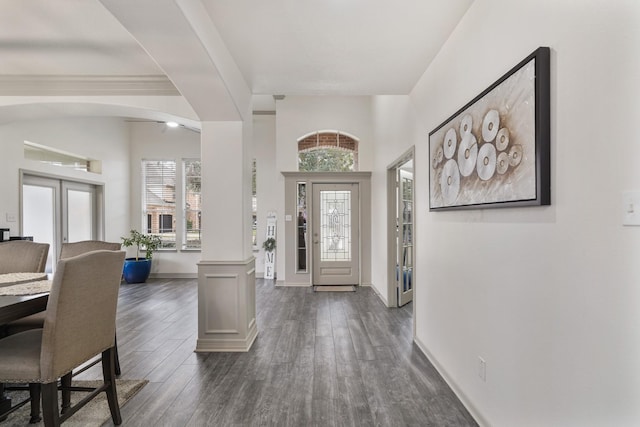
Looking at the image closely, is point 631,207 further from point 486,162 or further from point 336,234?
point 336,234

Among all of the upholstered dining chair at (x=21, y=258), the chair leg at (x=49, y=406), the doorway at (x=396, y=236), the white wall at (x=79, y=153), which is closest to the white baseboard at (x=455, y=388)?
the doorway at (x=396, y=236)

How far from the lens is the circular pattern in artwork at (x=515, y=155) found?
5.08 ft

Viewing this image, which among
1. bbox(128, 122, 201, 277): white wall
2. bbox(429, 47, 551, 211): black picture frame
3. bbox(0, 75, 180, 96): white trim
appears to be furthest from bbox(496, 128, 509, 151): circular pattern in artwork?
bbox(128, 122, 201, 277): white wall

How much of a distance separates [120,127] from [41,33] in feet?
13.6

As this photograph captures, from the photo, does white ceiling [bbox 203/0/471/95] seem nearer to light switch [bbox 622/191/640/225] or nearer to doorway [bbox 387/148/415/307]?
doorway [bbox 387/148/415/307]

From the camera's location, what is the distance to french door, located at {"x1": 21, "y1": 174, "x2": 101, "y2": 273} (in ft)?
16.0

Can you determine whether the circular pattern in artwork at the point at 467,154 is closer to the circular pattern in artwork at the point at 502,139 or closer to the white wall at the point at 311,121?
the circular pattern in artwork at the point at 502,139

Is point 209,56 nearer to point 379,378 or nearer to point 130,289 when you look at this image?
point 379,378

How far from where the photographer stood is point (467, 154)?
209cm

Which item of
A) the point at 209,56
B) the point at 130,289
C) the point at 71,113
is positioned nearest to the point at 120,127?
the point at 71,113

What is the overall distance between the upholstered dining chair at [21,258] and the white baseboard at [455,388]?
3422mm

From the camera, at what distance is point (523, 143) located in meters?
1.52

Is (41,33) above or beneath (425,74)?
above

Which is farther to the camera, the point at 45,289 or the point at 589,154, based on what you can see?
the point at 45,289
